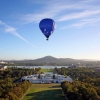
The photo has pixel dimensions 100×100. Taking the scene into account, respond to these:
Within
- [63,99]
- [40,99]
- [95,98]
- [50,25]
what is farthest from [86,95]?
[50,25]

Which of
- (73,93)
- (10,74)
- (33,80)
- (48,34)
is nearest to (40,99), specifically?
(73,93)

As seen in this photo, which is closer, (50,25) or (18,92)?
(50,25)

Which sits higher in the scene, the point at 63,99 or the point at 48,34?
the point at 48,34

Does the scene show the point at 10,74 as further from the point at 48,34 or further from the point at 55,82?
the point at 48,34

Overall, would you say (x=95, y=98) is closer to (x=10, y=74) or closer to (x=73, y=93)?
(x=73, y=93)

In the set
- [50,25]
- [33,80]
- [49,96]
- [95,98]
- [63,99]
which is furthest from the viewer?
[33,80]

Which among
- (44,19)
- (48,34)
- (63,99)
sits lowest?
(63,99)

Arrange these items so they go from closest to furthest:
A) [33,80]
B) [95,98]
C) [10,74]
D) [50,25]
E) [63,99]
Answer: [50,25] < [95,98] < [63,99] < [33,80] < [10,74]
